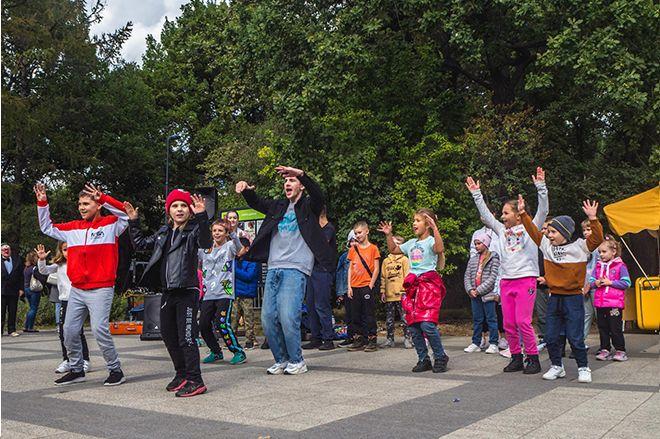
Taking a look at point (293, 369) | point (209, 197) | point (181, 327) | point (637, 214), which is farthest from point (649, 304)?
point (181, 327)

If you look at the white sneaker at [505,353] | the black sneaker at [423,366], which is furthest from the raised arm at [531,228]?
the white sneaker at [505,353]

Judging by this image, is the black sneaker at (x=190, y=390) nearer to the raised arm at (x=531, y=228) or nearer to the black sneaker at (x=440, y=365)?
the black sneaker at (x=440, y=365)

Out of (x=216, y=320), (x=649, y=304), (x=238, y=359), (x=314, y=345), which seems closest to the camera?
(x=216, y=320)

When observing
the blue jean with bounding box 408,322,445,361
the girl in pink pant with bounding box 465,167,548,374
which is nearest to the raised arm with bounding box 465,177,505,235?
the girl in pink pant with bounding box 465,167,548,374

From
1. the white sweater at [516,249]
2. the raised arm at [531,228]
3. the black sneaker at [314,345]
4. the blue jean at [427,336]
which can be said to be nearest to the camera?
the raised arm at [531,228]

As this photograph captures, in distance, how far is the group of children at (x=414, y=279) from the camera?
6809 millimetres

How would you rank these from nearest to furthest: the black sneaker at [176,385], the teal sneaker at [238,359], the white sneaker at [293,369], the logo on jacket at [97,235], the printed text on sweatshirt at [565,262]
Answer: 1. the black sneaker at [176,385]
2. the logo on jacket at [97,235]
3. the printed text on sweatshirt at [565,262]
4. the white sneaker at [293,369]
5. the teal sneaker at [238,359]

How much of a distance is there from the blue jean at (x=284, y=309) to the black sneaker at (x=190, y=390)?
147cm

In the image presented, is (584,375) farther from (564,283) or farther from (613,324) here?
(613,324)

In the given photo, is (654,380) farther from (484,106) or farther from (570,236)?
(484,106)

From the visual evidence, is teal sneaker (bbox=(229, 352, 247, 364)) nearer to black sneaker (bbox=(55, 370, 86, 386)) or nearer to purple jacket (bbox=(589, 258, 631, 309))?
black sneaker (bbox=(55, 370, 86, 386))

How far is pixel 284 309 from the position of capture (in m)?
7.71

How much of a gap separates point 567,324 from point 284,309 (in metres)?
3.06

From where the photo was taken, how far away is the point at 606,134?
875 inches
